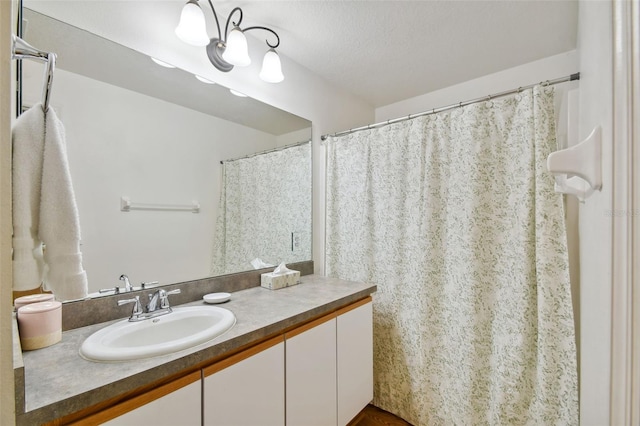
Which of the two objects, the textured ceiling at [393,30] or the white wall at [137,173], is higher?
the textured ceiling at [393,30]

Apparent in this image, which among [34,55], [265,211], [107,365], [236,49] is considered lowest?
[107,365]

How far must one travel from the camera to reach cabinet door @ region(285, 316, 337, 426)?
1.15 metres

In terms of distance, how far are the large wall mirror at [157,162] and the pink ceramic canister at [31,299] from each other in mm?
133

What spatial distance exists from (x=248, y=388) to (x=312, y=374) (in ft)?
1.24

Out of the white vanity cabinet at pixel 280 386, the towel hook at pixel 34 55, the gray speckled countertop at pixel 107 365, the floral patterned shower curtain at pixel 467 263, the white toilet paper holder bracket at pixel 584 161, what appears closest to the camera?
the white toilet paper holder bracket at pixel 584 161

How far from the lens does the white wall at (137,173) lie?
1.05 metres

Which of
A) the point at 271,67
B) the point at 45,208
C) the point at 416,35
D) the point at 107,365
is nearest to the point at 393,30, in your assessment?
the point at 416,35

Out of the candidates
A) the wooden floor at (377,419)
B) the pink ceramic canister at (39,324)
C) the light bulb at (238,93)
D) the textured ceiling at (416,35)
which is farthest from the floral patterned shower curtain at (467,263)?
the pink ceramic canister at (39,324)

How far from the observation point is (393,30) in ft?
5.17

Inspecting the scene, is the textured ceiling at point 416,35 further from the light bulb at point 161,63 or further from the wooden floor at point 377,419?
the wooden floor at point 377,419

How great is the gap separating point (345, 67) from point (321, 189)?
0.93 meters

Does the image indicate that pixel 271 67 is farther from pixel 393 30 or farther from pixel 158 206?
pixel 158 206

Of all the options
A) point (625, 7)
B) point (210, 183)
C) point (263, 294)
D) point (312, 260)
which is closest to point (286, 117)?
point (210, 183)

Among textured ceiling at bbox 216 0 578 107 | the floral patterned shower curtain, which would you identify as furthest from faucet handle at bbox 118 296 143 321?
textured ceiling at bbox 216 0 578 107
